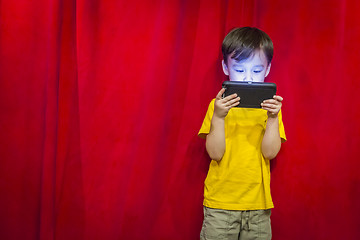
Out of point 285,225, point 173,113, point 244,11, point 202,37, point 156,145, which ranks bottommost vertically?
point 285,225

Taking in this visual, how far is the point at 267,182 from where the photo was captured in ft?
4.98

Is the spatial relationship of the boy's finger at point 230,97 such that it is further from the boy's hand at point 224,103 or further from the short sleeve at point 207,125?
the short sleeve at point 207,125

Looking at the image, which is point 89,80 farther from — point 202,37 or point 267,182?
point 267,182

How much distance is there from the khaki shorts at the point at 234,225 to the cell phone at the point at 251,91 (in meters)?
0.44

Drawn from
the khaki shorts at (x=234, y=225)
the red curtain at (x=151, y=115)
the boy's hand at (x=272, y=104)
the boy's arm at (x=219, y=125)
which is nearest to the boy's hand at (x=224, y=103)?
the boy's arm at (x=219, y=125)

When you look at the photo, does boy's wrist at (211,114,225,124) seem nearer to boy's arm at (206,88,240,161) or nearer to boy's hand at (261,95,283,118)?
boy's arm at (206,88,240,161)

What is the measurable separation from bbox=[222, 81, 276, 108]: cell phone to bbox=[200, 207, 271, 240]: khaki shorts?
441 millimetres

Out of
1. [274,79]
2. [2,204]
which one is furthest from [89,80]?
[274,79]

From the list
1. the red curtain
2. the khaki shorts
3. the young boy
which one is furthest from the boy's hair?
the khaki shorts

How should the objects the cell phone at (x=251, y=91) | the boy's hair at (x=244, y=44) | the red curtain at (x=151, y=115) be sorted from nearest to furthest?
the cell phone at (x=251, y=91) → the boy's hair at (x=244, y=44) → the red curtain at (x=151, y=115)

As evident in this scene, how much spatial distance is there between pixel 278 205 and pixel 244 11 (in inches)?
35.0

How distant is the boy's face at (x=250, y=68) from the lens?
4.81ft

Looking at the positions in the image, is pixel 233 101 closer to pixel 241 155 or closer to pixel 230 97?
pixel 230 97

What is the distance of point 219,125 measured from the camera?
4.67ft
